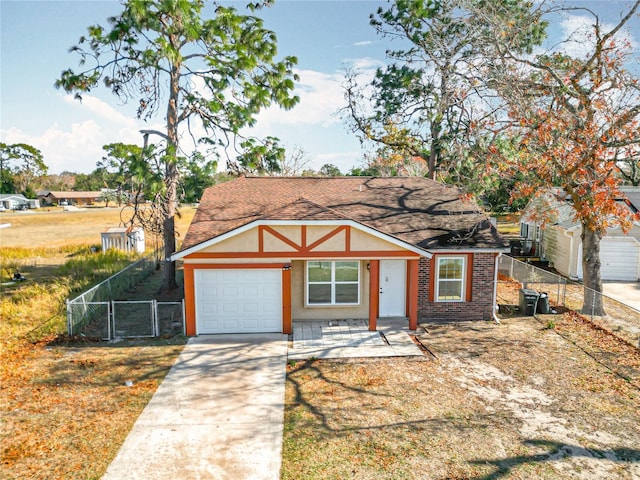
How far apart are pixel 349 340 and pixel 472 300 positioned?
5116 millimetres

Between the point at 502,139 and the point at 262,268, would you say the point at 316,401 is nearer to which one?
the point at 262,268

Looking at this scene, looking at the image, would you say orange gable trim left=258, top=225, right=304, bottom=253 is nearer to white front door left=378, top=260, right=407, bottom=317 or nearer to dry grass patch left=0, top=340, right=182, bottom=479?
white front door left=378, top=260, right=407, bottom=317

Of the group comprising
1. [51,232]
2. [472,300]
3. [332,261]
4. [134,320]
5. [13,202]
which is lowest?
[134,320]

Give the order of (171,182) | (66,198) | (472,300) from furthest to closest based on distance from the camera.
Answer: (66,198) → (171,182) → (472,300)

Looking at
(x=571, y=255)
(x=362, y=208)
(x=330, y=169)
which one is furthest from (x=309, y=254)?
(x=330, y=169)

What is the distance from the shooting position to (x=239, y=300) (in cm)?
1374

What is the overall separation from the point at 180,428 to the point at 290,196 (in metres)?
11.1

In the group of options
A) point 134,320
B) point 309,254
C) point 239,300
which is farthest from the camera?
point 134,320

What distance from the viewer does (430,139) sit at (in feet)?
77.1

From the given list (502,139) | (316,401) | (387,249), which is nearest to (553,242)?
(502,139)

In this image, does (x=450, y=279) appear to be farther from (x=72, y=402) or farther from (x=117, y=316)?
(x=117, y=316)

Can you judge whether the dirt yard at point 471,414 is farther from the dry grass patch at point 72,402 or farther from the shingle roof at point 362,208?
the shingle roof at point 362,208

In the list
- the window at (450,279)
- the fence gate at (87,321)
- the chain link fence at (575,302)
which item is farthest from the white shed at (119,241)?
the chain link fence at (575,302)

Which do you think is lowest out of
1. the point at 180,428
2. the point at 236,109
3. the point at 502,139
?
the point at 180,428
